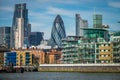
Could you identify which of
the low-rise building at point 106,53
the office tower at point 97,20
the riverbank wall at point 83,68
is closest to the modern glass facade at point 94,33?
the low-rise building at point 106,53

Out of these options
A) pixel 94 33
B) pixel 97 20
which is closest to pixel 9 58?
pixel 97 20

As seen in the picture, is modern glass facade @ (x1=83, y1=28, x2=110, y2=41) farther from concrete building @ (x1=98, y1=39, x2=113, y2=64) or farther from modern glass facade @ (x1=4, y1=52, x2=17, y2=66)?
modern glass facade @ (x1=4, y1=52, x2=17, y2=66)


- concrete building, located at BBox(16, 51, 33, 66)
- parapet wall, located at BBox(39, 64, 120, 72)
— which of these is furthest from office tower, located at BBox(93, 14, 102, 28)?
parapet wall, located at BBox(39, 64, 120, 72)

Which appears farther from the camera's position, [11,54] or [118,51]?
[11,54]

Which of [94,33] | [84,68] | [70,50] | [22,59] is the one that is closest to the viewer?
[84,68]

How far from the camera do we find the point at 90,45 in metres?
140

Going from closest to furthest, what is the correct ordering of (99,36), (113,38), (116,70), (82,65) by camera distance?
(116,70)
(82,65)
(113,38)
(99,36)

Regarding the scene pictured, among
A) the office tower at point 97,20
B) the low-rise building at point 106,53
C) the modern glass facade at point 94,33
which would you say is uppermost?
the office tower at point 97,20

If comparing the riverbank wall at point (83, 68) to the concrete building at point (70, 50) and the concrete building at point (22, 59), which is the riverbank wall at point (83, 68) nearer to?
the concrete building at point (70, 50)

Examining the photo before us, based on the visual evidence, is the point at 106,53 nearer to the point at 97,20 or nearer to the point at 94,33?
the point at 94,33

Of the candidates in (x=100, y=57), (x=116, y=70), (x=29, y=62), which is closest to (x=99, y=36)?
(x=100, y=57)

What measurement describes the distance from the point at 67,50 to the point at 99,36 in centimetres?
1258

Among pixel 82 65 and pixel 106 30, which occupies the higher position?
pixel 106 30

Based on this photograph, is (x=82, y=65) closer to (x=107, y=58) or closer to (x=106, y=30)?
(x=107, y=58)
